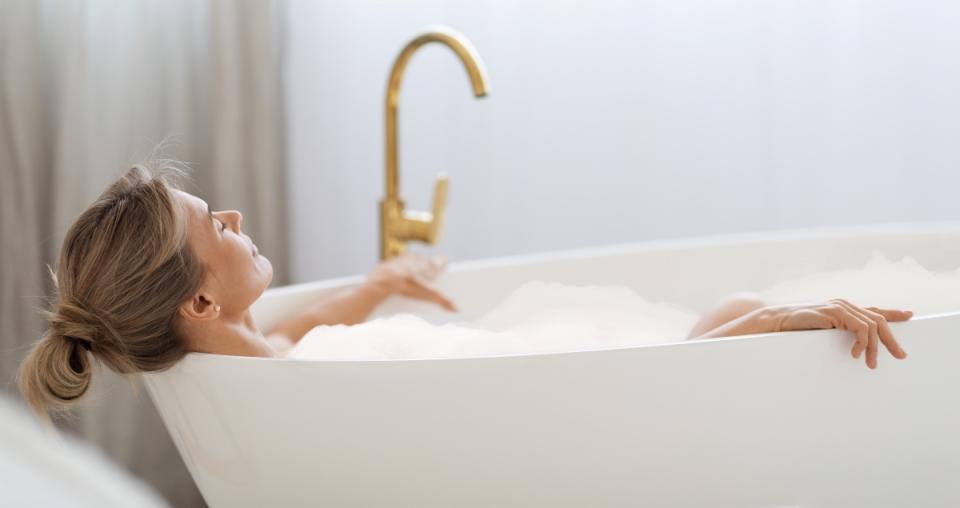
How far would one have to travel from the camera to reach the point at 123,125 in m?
2.09

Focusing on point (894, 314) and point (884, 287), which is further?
point (884, 287)

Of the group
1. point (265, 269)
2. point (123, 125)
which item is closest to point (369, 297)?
point (265, 269)

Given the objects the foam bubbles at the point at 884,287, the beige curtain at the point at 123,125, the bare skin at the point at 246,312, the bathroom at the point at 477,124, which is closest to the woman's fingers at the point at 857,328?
the bare skin at the point at 246,312

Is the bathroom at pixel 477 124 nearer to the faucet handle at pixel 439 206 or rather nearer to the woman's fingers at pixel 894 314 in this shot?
the faucet handle at pixel 439 206

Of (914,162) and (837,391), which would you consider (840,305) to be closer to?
(837,391)

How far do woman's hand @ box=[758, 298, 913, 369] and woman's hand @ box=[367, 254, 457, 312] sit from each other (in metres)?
0.71

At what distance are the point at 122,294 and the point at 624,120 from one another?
1363 millimetres

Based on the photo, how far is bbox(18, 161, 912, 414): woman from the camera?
1.08m

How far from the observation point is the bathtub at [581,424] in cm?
105

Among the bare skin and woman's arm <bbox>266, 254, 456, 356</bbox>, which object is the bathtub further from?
woman's arm <bbox>266, 254, 456, 356</bbox>

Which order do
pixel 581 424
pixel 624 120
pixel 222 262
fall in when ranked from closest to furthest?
pixel 581 424
pixel 222 262
pixel 624 120

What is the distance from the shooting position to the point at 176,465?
2201 millimetres

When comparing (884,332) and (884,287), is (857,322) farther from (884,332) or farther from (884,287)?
(884,287)

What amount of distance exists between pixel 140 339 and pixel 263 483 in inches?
7.7
